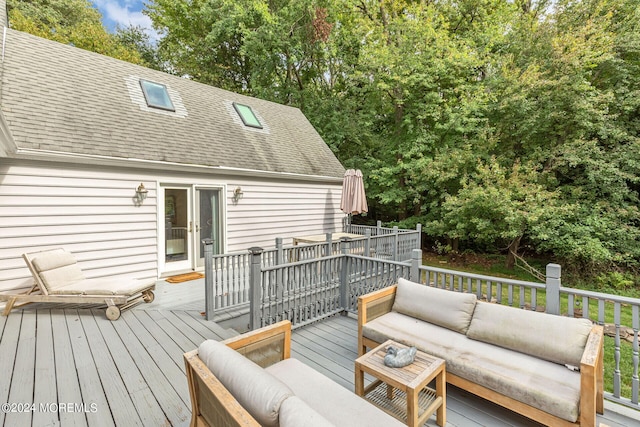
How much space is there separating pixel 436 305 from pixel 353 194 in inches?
234

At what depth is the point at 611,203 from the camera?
804 cm

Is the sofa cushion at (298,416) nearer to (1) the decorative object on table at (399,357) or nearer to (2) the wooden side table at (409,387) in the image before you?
(2) the wooden side table at (409,387)

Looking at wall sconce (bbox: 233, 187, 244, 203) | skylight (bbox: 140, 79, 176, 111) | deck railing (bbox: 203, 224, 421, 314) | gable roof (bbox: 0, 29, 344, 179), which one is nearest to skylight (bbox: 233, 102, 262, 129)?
gable roof (bbox: 0, 29, 344, 179)

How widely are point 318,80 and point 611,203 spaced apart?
1325cm

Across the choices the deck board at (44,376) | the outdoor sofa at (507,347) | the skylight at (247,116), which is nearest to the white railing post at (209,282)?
the deck board at (44,376)

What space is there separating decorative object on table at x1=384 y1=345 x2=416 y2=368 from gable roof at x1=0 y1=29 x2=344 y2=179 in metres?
5.02

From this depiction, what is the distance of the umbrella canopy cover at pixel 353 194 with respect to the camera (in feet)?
28.9

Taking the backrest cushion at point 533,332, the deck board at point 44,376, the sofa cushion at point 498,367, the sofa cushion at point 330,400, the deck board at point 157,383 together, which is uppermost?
the backrest cushion at point 533,332

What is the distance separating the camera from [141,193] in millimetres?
5914

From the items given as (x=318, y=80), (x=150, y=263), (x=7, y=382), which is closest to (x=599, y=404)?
(x=7, y=382)

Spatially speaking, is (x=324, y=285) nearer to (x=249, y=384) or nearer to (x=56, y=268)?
(x=249, y=384)

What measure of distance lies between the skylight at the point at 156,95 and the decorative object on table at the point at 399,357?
7491 millimetres

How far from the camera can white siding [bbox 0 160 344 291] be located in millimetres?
4672

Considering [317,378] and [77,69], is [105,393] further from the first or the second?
[77,69]
